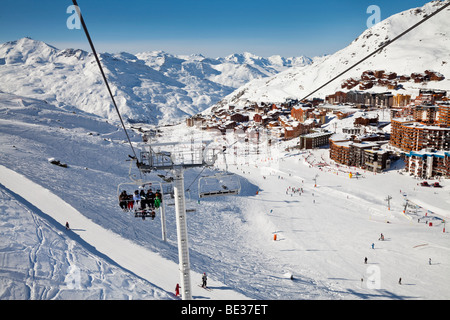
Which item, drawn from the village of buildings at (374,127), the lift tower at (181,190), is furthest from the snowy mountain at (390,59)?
the lift tower at (181,190)

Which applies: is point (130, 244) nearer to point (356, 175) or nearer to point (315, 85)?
point (356, 175)

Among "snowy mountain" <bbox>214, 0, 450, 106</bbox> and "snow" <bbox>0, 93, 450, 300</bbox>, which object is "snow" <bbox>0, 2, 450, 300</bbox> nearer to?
"snow" <bbox>0, 93, 450, 300</bbox>

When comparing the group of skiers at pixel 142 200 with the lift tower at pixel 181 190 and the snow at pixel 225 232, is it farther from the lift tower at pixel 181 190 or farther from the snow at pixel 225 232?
the snow at pixel 225 232

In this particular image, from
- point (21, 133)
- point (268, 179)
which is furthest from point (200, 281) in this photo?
point (21, 133)

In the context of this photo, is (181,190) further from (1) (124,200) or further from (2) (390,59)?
(2) (390,59)

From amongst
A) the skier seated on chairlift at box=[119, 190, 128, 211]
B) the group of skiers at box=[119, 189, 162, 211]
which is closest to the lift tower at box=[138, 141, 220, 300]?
the group of skiers at box=[119, 189, 162, 211]
